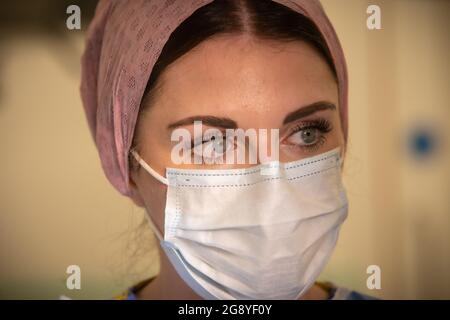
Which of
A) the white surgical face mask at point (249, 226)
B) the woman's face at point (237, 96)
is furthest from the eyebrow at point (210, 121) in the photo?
the white surgical face mask at point (249, 226)

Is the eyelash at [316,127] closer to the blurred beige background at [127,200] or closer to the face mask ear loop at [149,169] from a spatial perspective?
the blurred beige background at [127,200]

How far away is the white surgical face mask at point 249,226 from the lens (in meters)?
1.14

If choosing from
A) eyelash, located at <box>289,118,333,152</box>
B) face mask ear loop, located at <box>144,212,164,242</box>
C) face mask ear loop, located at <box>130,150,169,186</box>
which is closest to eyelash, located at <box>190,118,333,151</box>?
eyelash, located at <box>289,118,333,152</box>

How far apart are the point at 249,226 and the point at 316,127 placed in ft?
0.97

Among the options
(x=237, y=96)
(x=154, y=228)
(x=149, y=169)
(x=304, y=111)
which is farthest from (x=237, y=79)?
(x=154, y=228)

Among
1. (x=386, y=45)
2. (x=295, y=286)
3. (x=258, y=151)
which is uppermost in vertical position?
(x=386, y=45)

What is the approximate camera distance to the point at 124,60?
1.18 metres

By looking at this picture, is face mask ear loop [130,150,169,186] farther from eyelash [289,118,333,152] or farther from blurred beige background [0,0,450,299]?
eyelash [289,118,333,152]

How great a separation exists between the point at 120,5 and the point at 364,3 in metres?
0.65

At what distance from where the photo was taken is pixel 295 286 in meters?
1.18

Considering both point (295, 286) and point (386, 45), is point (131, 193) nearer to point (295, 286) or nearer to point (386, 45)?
point (295, 286)

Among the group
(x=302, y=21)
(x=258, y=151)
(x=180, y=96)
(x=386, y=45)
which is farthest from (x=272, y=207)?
(x=386, y=45)

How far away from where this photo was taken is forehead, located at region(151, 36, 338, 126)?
1170mm

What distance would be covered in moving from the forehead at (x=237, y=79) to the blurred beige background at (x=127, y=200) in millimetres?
261
